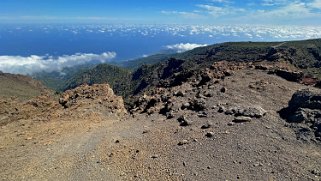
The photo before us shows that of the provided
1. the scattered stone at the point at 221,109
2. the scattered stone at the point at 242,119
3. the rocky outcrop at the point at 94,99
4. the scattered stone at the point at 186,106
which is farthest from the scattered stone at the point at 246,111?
the rocky outcrop at the point at 94,99

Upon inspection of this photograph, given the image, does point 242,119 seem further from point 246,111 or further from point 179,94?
point 179,94

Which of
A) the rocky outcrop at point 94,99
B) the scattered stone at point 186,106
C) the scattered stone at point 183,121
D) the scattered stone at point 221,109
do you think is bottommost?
the rocky outcrop at point 94,99

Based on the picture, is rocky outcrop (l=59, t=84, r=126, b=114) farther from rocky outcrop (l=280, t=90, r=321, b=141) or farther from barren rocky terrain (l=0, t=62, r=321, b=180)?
rocky outcrop (l=280, t=90, r=321, b=141)

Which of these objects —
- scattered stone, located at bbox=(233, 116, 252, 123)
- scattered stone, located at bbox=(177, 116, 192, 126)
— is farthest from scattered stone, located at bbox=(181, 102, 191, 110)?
scattered stone, located at bbox=(233, 116, 252, 123)

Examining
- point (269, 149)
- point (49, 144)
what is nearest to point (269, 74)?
point (269, 149)

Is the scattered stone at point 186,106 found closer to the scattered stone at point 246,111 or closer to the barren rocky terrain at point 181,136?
the barren rocky terrain at point 181,136

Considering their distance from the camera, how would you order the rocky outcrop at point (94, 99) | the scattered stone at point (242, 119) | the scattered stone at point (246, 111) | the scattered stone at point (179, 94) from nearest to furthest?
the scattered stone at point (242, 119), the scattered stone at point (246, 111), the scattered stone at point (179, 94), the rocky outcrop at point (94, 99)
